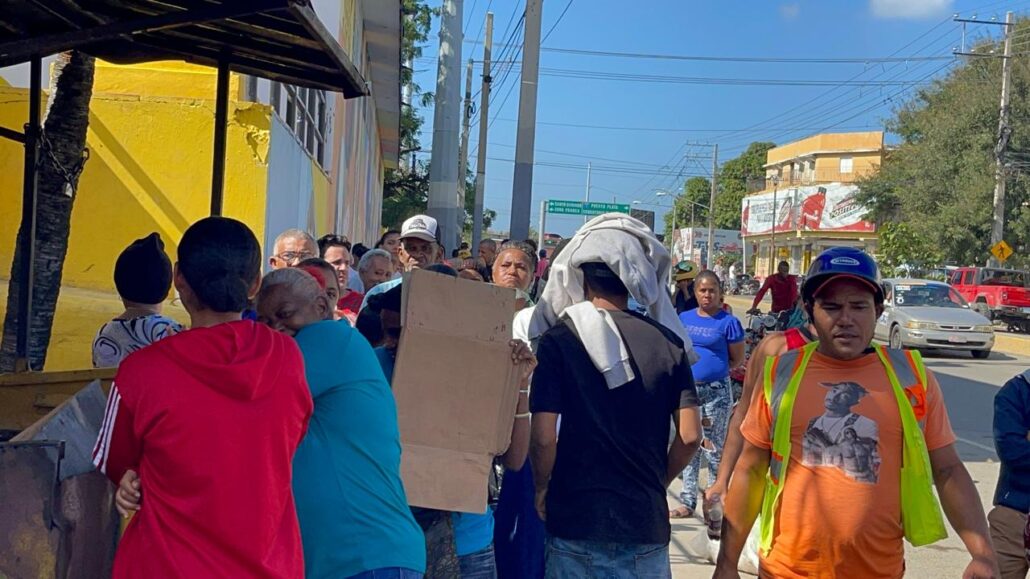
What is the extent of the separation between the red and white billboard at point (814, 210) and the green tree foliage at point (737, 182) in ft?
81.3

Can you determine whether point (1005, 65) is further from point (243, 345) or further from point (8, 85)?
point (243, 345)

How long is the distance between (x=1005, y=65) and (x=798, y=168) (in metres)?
39.0

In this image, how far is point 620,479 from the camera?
314 centimetres

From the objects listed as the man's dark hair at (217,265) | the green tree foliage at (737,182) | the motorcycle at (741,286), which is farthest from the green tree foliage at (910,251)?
the green tree foliage at (737,182)

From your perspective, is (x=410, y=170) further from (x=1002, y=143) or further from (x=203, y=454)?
(x=203, y=454)

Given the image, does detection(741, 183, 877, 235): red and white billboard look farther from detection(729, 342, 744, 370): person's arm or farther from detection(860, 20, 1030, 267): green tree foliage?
detection(729, 342, 744, 370): person's arm

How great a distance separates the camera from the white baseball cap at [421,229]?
6492 millimetres

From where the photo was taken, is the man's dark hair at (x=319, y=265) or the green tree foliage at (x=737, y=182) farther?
the green tree foliage at (x=737, y=182)

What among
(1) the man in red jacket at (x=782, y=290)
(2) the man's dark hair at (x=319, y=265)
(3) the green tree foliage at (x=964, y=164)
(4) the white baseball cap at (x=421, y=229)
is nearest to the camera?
(2) the man's dark hair at (x=319, y=265)

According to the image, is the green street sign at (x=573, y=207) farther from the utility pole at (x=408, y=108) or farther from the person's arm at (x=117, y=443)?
the person's arm at (x=117, y=443)

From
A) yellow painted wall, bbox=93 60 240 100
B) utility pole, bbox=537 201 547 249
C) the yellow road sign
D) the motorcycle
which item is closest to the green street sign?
utility pole, bbox=537 201 547 249

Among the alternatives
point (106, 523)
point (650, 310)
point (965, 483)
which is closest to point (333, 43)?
point (650, 310)

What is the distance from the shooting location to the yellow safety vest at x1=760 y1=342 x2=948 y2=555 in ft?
9.67

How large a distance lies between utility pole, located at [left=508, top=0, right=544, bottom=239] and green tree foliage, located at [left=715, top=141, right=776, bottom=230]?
84.1 meters
